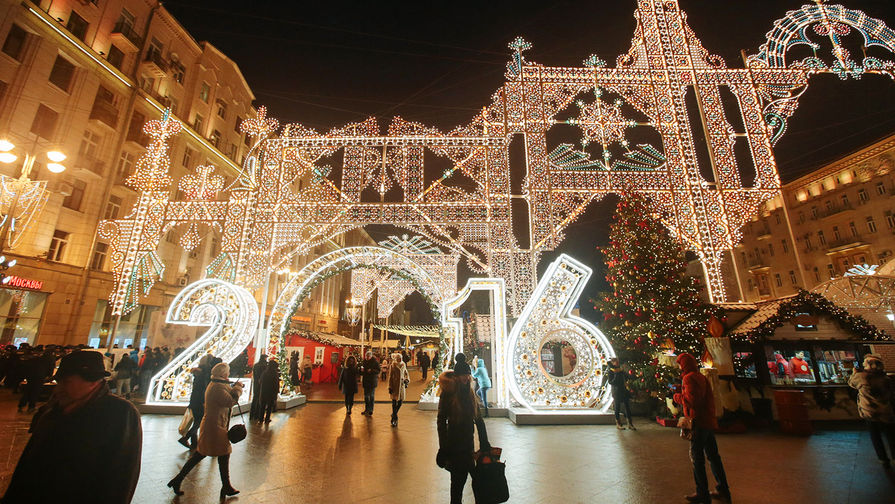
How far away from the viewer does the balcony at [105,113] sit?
16.4 metres

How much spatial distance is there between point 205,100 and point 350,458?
2561 centimetres

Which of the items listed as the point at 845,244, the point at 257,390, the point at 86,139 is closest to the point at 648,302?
the point at 257,390

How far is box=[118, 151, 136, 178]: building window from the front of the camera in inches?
701

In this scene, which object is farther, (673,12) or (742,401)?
(673,12)

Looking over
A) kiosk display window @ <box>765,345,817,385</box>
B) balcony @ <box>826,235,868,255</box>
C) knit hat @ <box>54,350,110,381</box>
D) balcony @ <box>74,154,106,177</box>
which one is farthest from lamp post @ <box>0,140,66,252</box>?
balcony @ <box>826,235,868,255</box>

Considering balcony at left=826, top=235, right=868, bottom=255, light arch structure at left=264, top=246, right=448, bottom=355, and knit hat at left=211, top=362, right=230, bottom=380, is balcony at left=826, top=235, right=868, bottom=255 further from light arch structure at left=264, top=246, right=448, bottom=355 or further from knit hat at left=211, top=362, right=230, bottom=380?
knit hat at left=211, top=362, right=230, bottom=380

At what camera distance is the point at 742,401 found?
25.1 feet

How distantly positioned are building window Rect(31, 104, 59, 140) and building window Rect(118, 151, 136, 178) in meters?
3.03

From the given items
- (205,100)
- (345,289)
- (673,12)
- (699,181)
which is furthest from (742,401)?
(345,289)

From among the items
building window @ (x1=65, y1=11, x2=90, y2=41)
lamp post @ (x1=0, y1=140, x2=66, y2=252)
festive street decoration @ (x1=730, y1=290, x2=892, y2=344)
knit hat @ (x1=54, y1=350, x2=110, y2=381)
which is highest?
building window @ (x1=65, y1=11, x2=90, y2=41)

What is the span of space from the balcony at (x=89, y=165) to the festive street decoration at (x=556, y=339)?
63.0ft

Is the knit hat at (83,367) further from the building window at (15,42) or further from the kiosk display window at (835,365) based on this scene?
the building window at (15,42)

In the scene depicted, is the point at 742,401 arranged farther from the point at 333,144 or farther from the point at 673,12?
the point at 333,144

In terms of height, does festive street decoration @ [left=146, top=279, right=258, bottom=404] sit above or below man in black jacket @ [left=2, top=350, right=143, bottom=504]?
above
